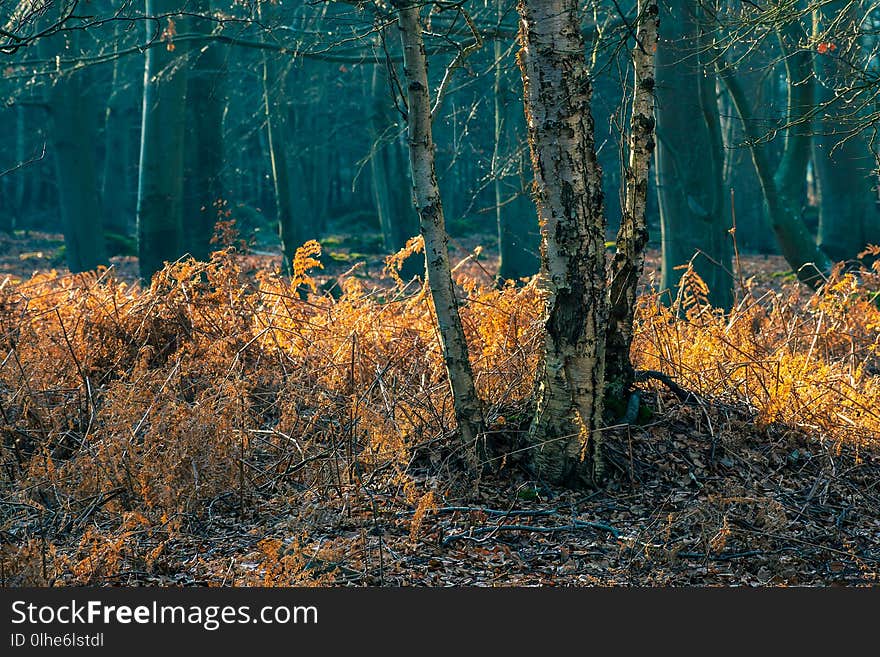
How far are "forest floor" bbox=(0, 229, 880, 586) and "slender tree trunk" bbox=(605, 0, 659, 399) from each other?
43cm

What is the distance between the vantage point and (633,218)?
17.0 ft

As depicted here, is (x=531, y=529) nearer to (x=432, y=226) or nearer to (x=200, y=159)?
(x=432, y=226)

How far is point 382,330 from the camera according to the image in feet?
21.2

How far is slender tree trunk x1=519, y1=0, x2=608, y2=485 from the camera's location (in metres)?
4.35

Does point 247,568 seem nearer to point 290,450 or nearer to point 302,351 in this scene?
point 290,450

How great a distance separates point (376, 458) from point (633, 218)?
212 centimetres

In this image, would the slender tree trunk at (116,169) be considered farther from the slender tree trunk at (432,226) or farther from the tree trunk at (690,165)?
the slender tree trunk at (432,226)

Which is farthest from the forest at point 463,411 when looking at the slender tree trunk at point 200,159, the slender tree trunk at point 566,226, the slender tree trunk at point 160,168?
the slender tree trunk at point 200,159

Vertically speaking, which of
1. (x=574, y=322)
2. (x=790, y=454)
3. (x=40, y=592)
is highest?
(x=574, y=322)

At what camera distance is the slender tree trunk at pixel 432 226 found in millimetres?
4539

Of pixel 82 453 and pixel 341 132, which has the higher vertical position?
pixel 341 132

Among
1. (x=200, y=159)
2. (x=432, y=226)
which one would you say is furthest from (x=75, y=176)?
(x=432, y=226)

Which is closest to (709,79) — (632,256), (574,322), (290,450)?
(632,256)

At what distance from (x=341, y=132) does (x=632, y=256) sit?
33903 millimetres
